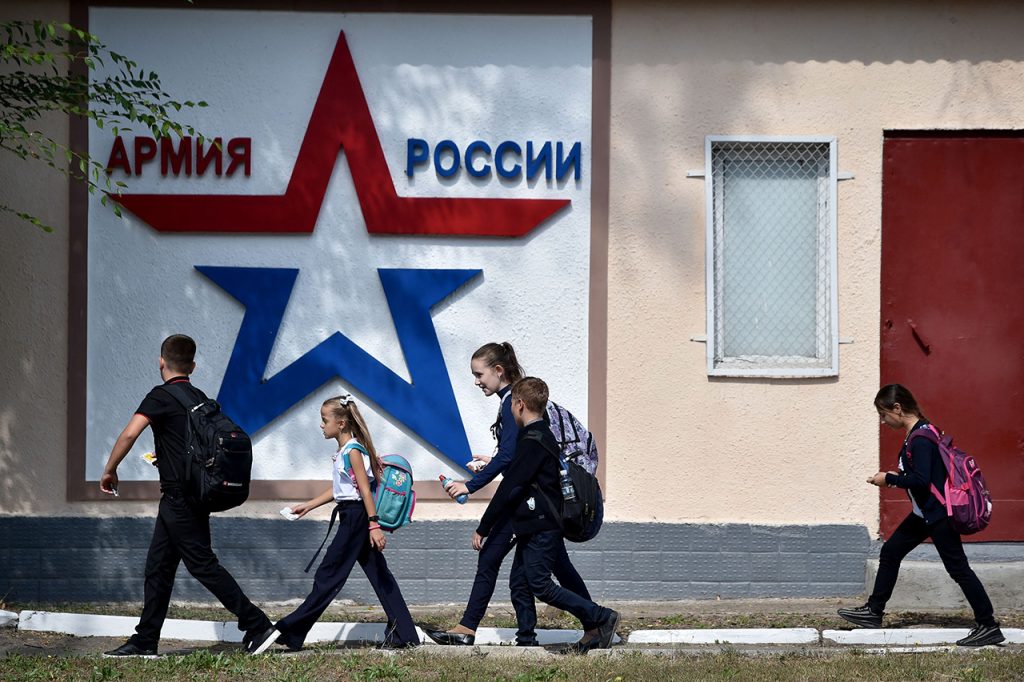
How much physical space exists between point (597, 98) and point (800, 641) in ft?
12.3

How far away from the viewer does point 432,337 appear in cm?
872

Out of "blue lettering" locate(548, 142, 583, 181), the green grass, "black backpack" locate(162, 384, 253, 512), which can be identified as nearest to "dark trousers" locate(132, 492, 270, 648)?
"black backpack" locate(162, 384, 253, 512)

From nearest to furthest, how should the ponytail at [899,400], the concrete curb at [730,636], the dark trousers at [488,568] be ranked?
the dark trousers at [488,568]
the ponytail at [899,400]
the concrete curb at [730,636]

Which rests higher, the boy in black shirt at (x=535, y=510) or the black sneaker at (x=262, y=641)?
the boy in black shirt at (x=535, y=510)

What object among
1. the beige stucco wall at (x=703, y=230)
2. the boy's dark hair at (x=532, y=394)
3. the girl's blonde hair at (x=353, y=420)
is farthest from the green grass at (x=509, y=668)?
the beige stucco wall at (x=703, y=230)

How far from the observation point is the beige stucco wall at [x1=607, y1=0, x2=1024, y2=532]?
8711mm

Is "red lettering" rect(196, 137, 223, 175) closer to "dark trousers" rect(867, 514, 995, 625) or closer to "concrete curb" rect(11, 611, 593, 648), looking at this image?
"concrete curb" rect(11, 611, 593, 648)

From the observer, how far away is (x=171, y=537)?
7000 millimetres

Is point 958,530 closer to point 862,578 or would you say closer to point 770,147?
point 862,578

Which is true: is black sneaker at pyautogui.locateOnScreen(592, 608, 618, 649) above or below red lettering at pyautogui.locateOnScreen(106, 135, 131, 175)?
below

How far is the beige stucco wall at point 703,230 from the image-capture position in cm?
870

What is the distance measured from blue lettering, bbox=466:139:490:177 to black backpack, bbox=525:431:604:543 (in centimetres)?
246

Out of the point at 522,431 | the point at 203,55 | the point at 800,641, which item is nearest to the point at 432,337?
the point at 522,431

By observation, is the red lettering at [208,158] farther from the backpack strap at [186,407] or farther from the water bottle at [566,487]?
the water bottle at [566,487]
